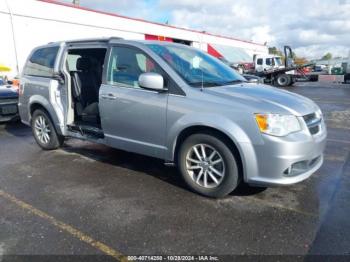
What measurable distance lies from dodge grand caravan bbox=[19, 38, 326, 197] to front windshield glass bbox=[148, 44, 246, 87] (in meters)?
0.01

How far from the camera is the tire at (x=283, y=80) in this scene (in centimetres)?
2377

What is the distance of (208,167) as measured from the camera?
3.90 metres

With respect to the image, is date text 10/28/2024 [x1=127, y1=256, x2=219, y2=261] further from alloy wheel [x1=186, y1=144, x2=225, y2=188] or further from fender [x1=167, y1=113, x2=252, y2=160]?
fender [x1=167, y1=113, x2=252, y2=160]

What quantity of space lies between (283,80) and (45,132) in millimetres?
20891

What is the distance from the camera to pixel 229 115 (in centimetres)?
362

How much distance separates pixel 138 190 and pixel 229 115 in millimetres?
1524

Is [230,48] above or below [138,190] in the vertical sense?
above

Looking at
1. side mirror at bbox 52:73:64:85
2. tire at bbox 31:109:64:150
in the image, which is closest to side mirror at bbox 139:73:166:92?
side mirror at bbox 52:73:64:85

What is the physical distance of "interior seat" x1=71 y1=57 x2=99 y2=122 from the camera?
5605 mm

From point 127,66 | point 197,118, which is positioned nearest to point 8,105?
point 127,66

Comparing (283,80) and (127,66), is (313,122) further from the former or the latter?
(283,80)

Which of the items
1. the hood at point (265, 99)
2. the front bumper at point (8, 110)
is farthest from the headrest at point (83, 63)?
the front bumper at point (8, 110)

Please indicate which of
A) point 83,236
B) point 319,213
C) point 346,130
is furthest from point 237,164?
point 346,130

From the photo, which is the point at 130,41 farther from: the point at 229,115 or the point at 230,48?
the point at 230,48
